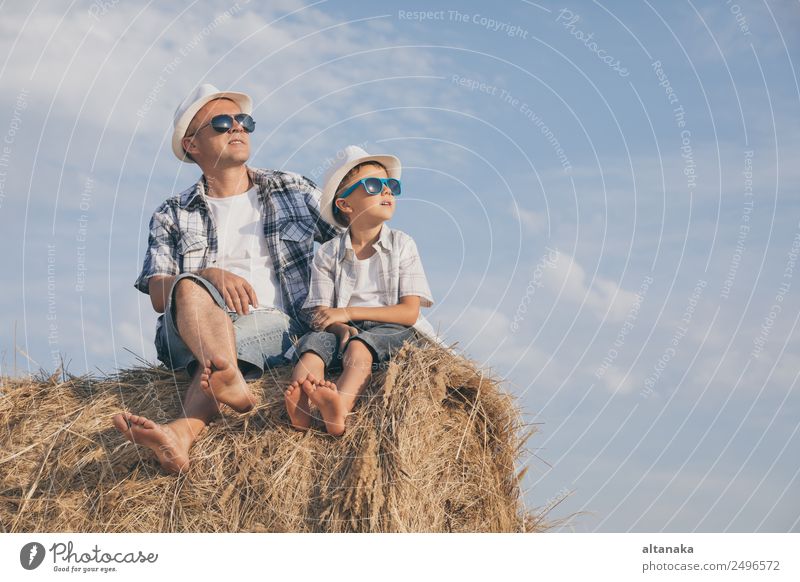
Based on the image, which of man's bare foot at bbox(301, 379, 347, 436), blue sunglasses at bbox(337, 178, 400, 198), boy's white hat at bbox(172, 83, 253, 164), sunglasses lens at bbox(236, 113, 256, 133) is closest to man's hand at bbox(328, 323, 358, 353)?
man's bare foot at bbox(301, 379, 347, 436)

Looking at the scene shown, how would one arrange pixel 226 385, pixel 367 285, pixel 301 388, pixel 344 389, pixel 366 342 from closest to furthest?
pixel 301 388, pixel 226 385, pixel 344 389, pixel 366 342, pixel 367 285

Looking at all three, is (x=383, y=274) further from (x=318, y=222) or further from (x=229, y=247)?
(x=229, y=247)

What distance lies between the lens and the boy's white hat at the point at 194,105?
654 cm

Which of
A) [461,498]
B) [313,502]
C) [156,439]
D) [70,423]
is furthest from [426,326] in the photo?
[70,423]

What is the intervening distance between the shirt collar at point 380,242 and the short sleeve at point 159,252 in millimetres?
1225

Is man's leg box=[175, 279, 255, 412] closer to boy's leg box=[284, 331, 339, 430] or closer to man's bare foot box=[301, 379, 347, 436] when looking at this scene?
boy's leg box=[284, 331, 339, 430]

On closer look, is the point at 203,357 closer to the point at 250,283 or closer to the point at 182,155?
the point at 250,283

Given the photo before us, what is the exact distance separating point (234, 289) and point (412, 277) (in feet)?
3.57

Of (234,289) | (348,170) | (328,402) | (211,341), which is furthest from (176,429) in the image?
(348,170)

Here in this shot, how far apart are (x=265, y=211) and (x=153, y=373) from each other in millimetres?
1336

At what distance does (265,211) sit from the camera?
6445 millimetres

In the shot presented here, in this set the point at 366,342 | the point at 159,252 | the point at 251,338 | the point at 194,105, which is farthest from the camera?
the point at 194,105

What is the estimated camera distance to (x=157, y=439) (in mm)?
4809

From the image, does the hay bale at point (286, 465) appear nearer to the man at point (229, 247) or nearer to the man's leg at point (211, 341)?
the man's leg at point (211, 341)
